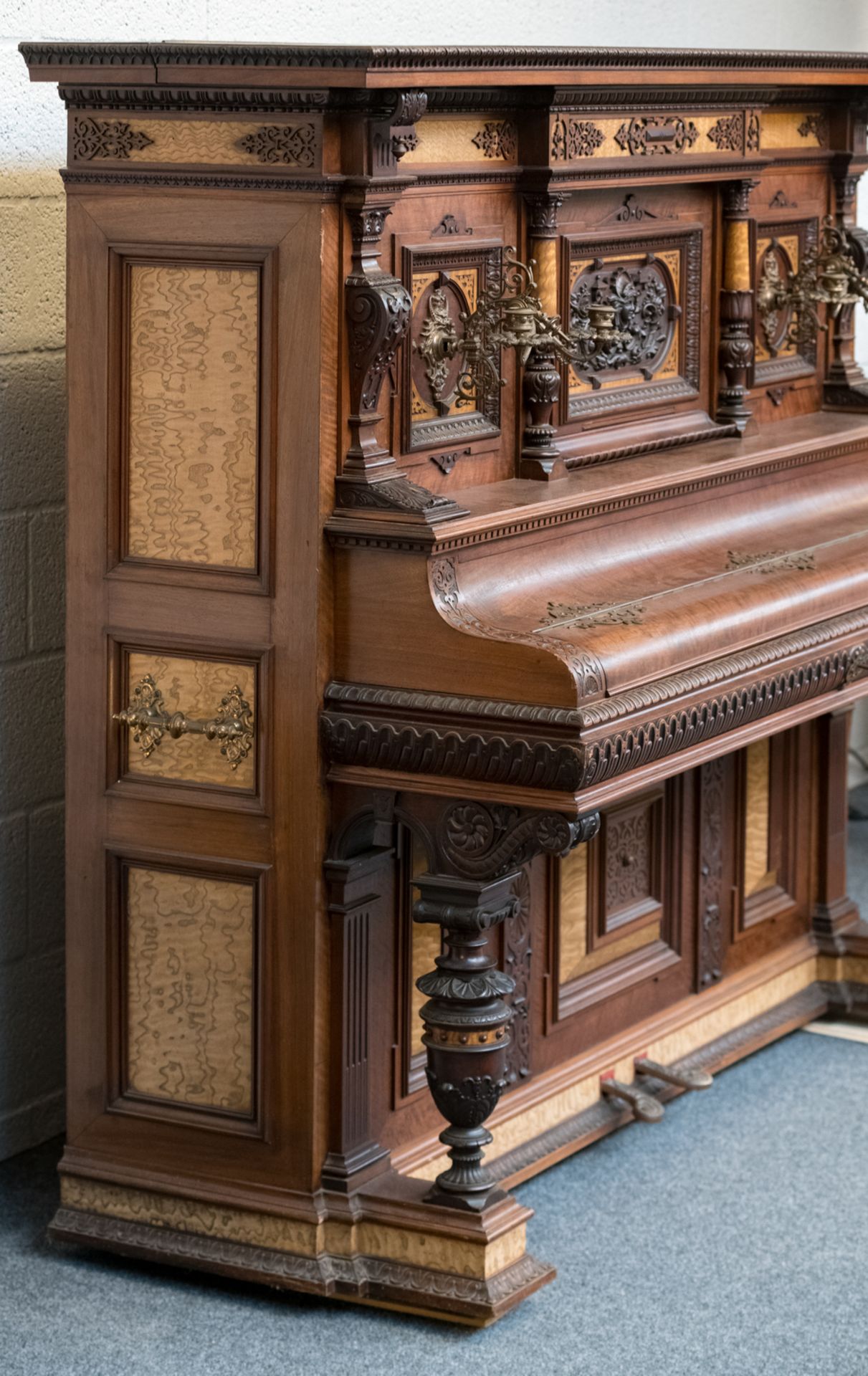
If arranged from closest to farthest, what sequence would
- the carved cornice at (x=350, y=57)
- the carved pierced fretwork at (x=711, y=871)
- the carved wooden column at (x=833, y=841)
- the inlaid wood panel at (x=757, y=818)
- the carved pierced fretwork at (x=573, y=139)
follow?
the carved cornice at (x=350, y=57)
the carved pierced fretwork at (x=573, y=139)
the carved pierced fretwork at (x=711, y=871)
the inlaid wood panel at (x=757, y=818)
the carved wooden column at (x=833, y=841)

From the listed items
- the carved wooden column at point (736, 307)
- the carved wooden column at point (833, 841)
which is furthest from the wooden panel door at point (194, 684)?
the carved wooden column at point (833, 841)

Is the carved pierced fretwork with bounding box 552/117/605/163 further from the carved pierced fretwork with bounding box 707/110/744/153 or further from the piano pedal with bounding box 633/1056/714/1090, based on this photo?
the piano pedal with bounding box 633/1056/714/1090

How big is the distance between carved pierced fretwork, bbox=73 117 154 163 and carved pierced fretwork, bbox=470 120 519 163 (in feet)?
1.64

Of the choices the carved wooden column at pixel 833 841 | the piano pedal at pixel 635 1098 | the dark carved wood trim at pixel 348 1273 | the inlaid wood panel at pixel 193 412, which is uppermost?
the inlaid wood panel at pixel 193 412

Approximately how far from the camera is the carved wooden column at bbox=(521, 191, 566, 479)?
3389 millimetres

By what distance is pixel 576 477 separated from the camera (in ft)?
11.4

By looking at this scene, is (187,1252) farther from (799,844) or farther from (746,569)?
(799,844)

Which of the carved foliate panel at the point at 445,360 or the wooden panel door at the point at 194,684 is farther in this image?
the carved foliate panel at the point at 445,360

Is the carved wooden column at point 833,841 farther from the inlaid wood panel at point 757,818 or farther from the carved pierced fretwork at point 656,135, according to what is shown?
the carved pierced fretwork at point 656,135

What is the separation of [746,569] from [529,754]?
0.72 metres

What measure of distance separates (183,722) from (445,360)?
2.17 ft

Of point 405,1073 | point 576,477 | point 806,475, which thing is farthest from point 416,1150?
point 806,475

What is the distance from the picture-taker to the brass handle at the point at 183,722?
3.16 m

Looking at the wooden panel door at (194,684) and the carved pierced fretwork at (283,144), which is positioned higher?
the carved pierced fretwork at (283,144)
